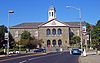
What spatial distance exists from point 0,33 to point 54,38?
158 ft

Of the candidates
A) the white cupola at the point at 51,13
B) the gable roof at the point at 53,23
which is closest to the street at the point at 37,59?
the gable roof at the point at 53,23

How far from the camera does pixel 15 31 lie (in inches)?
6649

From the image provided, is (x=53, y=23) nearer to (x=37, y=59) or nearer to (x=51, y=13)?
(x=51, y=13)

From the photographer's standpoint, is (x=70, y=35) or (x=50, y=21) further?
(x=70, y=35)

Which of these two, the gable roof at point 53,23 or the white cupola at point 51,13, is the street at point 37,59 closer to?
the gable roof at point 53,23

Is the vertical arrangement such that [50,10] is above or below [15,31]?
above

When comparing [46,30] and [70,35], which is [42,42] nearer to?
Result: [46,30]

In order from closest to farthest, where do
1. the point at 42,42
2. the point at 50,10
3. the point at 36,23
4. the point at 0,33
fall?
the point at 0,33 < the point at 42,42 < the point at 50,10 < the point at 36,23

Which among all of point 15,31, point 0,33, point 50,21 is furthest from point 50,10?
point 0,33

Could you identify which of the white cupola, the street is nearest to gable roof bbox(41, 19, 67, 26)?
the white cupola

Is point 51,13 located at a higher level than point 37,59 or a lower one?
higher

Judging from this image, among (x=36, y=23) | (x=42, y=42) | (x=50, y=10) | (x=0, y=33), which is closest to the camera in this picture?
(x=0, y=33)

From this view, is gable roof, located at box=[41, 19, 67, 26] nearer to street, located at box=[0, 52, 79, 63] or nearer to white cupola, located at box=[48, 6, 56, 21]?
white cupola, located at box=[48, 6, 56, 21]

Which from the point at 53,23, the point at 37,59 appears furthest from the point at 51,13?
the point at 37,59
